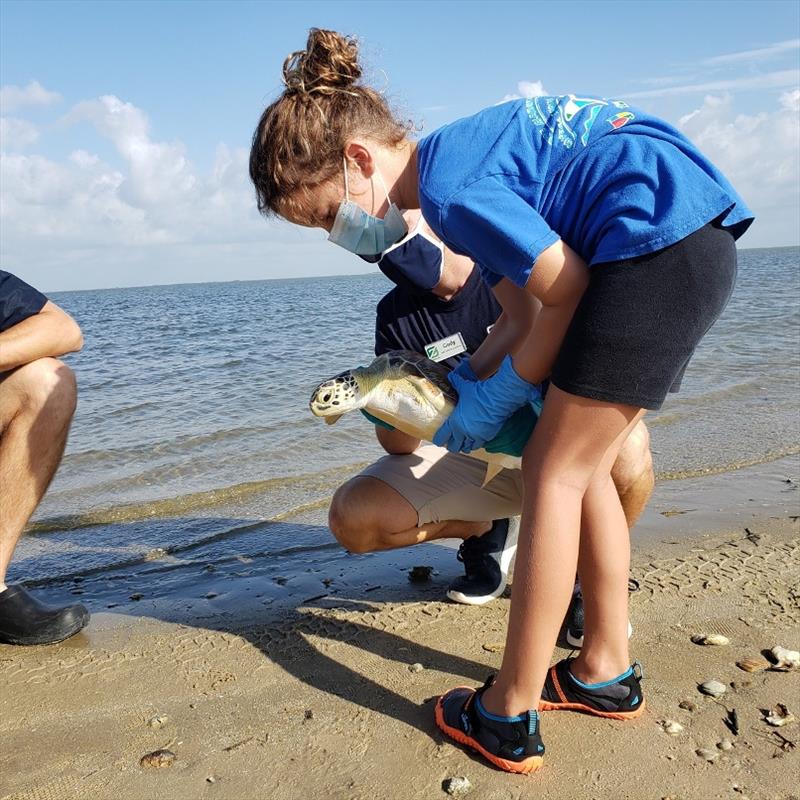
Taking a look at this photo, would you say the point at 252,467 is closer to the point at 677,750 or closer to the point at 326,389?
the point at 326,389

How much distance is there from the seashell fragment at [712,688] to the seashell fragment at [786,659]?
0.76ft

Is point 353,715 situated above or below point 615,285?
below

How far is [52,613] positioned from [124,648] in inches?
12.9

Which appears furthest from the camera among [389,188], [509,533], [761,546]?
[761,546]

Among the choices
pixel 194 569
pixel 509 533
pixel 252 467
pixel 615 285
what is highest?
pixel 615 285

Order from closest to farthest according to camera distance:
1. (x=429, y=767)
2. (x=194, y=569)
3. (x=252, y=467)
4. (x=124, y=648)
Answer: (x=429, y=767) → (x=124, y=648) → (x=194, y=569) → (x=252, y=467)

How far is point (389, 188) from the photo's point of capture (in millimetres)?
2229

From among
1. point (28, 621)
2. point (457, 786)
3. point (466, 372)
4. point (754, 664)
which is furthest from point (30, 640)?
point (754, 664)

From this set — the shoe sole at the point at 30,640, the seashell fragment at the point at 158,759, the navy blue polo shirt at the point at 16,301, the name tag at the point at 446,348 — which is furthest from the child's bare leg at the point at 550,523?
the navy blue polo shirt at the point at 16,301

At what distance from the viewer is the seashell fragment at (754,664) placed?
8.00 feet

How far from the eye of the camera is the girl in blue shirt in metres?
1.85

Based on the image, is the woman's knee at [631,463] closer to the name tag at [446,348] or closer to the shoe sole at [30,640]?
the name tag at [446,348]

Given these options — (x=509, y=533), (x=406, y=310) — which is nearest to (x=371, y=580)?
(x=509, y=533)

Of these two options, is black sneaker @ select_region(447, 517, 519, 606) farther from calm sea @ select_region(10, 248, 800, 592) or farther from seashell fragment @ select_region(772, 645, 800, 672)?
calm sea @ select_region(10, 248, 800, 592)
